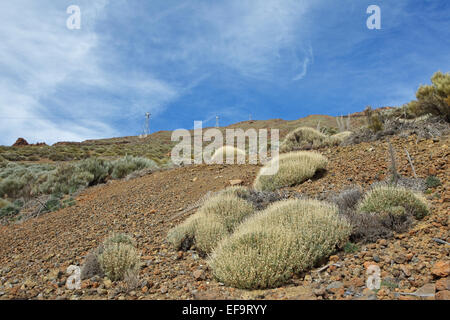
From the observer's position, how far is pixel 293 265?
3.74 meters

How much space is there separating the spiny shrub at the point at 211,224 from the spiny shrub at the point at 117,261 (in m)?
0.86

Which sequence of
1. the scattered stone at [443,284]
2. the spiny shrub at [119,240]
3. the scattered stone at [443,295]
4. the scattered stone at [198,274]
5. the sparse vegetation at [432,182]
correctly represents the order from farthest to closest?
the sparse vegetation at [432,182] → the spiny shrub at [119,240] → the scattered stone at [198,274] → the scattered stone at [443,284] → the scattered stone at [443,295]

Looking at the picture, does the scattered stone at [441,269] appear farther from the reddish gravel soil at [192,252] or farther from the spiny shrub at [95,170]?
the spiny shrub at [95,170]

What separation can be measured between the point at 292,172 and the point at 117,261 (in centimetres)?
492

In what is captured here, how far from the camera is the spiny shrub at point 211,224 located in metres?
5.05

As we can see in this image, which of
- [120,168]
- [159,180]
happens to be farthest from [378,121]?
[120,168]

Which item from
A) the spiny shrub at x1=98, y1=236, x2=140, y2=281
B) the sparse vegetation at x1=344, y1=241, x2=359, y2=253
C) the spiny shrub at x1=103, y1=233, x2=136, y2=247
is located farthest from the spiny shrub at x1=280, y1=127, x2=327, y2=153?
the spiny shrub at x1=98, y1=236, x2=140, y2=281

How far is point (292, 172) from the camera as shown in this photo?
7.89 metres

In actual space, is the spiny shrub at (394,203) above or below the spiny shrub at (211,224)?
above

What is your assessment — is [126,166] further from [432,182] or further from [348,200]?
[432,182]

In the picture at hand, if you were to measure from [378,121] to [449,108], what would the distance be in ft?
7.78

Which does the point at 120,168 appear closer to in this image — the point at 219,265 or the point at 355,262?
the point at 219,265

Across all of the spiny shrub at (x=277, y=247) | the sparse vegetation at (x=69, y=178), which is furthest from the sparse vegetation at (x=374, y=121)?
the sparse vegetation at (x=69, y=178)

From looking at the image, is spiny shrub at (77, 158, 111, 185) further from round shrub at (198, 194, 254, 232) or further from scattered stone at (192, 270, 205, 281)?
scattered stone at (192, 270, 205, 281)
